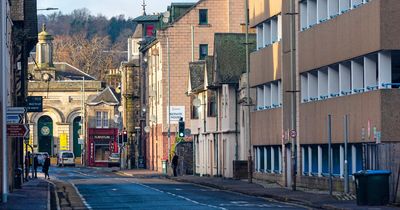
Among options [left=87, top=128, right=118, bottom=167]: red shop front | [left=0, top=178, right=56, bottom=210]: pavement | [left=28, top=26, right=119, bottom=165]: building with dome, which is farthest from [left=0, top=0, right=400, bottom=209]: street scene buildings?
[left=28, top=26, right=119, bottom=165]: building with dome

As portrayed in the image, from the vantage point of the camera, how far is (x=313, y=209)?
39125 mm

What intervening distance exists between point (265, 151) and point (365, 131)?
19.9 metres

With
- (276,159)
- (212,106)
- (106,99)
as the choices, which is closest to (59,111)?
(106,99)

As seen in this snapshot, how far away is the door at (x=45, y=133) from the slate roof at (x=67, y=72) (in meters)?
11.6


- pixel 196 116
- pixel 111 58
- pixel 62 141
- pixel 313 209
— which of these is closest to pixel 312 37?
pixel 313 209

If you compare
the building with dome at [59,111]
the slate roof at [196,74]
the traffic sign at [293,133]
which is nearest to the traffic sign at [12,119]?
the traffic sign at [293,133]

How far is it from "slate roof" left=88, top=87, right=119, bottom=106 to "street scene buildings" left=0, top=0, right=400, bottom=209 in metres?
21.5

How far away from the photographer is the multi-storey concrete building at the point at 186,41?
95.2m

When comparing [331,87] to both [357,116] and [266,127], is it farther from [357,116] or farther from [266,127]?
[266,127]

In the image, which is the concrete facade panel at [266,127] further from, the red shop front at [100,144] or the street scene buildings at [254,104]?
the red shop front at [100,144]

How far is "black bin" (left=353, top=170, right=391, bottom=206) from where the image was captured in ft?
127

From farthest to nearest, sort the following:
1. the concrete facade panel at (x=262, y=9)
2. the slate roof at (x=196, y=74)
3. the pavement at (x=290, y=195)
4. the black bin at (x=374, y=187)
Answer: the slate roof at (x=196, y=74), the concrete facade panel at (x=262, y=9), the pavement at (x=290, y=195), the black bin at (x=374, y=187)

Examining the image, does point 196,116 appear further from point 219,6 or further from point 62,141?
point 62,141

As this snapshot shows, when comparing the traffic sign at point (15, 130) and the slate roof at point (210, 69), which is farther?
the slate roof at point (210, 69)
